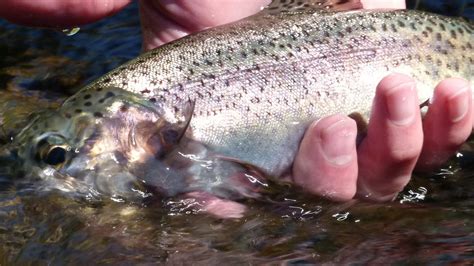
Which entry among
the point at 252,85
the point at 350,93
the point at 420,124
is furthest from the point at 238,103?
the point at 420,124

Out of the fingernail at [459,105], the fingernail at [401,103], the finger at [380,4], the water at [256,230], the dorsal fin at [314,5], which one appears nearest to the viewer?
the water at [256,230]

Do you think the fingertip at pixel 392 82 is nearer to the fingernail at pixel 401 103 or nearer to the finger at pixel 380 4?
the fingernail at pixel 401 103

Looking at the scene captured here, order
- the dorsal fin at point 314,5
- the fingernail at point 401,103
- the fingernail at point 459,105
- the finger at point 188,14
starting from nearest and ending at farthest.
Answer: the fingernail at point 401,103 < the fingernail at point 459,105 < the dorsal fin at point 314,5 < the finger at point 188,14

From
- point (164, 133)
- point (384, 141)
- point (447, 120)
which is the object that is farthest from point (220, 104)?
point (447, 120)

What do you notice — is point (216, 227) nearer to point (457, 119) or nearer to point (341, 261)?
point (341, 261)

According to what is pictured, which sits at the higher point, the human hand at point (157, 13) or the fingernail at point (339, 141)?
the human hand at point (157, 13)

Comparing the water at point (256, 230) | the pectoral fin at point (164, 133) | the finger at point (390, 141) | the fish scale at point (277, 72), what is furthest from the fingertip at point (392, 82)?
the pectoral fin at point (164, 133)

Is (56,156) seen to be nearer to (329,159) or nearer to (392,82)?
(329,159)

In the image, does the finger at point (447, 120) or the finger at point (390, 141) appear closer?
the finger at point (390, 141)
